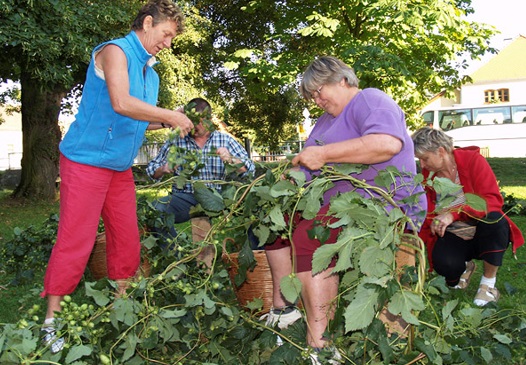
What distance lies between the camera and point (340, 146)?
244 cm

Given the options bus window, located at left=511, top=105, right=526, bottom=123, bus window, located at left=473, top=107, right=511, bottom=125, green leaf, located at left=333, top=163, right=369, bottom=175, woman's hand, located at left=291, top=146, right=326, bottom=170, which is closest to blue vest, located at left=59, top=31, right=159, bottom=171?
woman's hand, located at left=291, top=146, right=326, bottom=170

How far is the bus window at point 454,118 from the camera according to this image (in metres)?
29.8

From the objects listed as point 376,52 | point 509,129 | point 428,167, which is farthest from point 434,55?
point 509,129

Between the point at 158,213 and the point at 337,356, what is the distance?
228cm

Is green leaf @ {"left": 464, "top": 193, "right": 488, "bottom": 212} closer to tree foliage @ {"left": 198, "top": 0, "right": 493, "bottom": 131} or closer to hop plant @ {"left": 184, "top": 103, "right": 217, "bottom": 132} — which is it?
hop plant @ {"left": 184, "top": 103, "right": 217, "bottom": 132}

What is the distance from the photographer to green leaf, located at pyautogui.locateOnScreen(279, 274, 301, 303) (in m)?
2.26

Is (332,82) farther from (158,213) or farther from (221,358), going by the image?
(158,213)

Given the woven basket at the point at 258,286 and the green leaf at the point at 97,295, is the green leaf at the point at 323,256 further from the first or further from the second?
the woven basket at the point at 258,286

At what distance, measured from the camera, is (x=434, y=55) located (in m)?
14.0

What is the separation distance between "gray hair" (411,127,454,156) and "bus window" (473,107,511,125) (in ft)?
90.7

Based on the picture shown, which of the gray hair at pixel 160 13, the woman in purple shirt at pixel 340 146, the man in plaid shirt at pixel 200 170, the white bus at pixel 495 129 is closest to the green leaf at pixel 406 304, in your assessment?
the woman in purple shirt at pixel 340 146

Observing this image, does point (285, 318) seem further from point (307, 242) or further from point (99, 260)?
point (99, 260)


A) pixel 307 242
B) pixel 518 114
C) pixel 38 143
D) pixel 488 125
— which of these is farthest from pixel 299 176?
pixel 518 114

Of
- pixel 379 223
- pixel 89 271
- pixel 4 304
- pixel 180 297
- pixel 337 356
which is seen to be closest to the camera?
pixel 379 223
